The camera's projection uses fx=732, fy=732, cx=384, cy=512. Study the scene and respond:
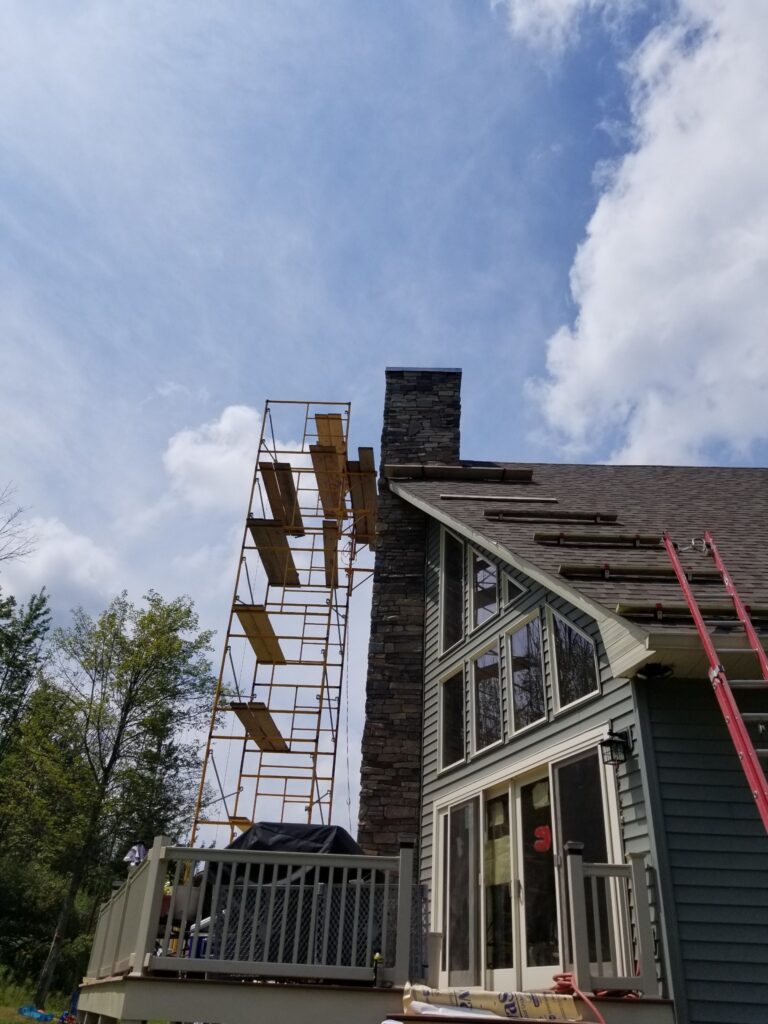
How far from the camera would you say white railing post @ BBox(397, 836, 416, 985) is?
16.0ft

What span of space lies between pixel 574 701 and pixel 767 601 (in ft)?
5.52

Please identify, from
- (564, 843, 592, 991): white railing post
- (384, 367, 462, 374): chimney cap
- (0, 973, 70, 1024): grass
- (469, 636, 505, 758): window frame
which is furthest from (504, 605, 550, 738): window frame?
(0, 973, 70, 1024): grass

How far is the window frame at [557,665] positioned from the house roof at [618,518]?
20.2 inches

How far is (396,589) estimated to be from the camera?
395 inches

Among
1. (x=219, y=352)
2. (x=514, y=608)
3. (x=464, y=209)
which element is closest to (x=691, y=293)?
(x=464, y=209)

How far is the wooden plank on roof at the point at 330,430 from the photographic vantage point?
46.6 ft

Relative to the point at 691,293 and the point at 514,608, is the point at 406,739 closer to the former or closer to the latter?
the point at 514,608

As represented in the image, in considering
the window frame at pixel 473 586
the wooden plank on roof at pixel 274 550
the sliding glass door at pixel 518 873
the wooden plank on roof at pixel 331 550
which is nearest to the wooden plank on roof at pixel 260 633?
the wooden plank on roof at pixel 274 550

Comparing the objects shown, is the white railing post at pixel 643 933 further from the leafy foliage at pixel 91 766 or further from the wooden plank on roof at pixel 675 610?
the leafy foliage at pixel 91 766

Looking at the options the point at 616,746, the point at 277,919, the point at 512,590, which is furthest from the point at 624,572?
the point at 277,919

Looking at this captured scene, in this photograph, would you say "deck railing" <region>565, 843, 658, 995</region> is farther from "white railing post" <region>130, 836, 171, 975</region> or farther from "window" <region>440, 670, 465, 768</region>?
"window" <region>440, 670, 465, 768</region>

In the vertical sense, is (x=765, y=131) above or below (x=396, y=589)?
above

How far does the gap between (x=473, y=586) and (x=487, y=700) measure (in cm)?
150

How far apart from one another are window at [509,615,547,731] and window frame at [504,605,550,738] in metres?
0.01
